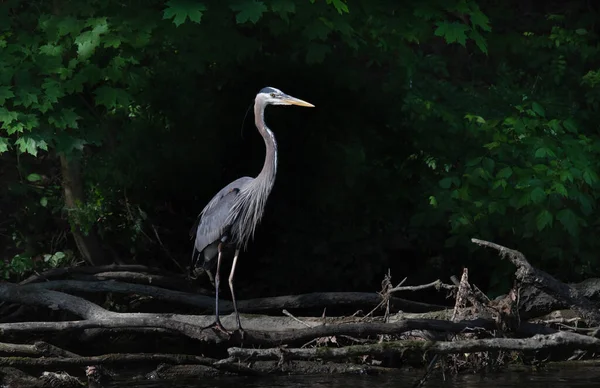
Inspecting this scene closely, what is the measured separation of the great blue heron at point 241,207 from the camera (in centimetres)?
764

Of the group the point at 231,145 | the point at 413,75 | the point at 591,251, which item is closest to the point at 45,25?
the point at 231,145

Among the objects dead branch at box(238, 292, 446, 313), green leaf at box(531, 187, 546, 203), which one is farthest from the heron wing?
green leaf at box(531, 187, 546, 203)

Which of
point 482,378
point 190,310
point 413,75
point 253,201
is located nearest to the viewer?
point 482,378

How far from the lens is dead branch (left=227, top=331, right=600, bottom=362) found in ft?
18.5

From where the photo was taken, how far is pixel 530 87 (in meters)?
10.3

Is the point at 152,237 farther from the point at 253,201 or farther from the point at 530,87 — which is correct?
the point at 530,87

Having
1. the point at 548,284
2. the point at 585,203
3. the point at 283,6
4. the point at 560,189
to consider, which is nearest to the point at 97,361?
the point at 283,6

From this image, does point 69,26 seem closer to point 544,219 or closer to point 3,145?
point 3,145

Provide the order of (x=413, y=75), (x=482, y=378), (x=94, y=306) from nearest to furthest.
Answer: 1. (x=482, y=378)
2. (x=94, y=306)
3. (x=413, y=75)

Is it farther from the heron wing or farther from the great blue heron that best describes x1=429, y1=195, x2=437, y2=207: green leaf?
the heron wing

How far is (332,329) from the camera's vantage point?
6.24m

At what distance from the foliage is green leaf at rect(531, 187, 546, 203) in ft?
0.03

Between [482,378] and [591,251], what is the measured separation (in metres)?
2.17

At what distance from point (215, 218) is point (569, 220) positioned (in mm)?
2623
